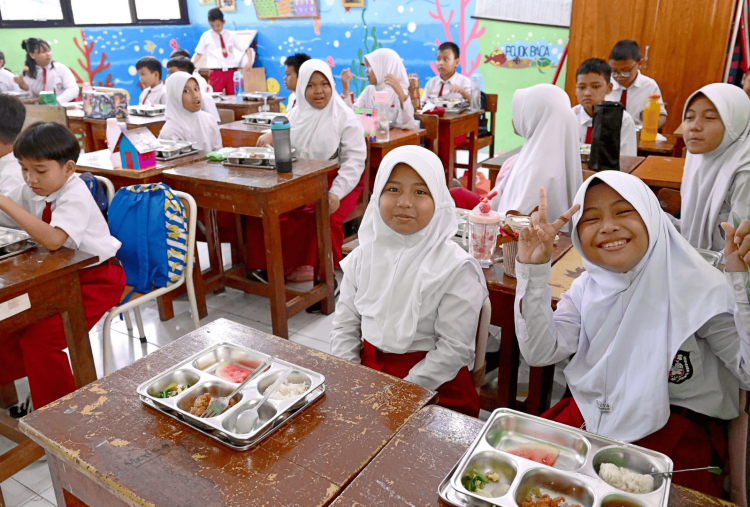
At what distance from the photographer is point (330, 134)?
3.48m

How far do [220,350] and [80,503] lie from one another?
0.43 meters

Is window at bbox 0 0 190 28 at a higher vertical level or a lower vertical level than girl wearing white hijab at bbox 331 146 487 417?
higher

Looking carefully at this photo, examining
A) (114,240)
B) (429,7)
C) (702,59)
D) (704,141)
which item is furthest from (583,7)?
(114,240)

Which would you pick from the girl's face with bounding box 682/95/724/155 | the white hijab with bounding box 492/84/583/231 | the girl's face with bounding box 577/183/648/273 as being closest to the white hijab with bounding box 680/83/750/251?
the girl's face with bounding box 682/95/724/155

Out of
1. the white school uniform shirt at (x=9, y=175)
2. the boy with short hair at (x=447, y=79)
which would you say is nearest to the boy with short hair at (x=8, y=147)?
the white school uniform shirt at (x=9, y=175)

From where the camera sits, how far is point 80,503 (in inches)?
47.1

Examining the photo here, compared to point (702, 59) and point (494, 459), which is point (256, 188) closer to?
point (494, 459)

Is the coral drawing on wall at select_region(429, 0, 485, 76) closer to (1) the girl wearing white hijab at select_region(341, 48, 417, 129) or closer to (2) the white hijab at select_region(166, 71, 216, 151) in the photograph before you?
(1) the girl wearing white hijab at select_region(341, 48, 417, 129)

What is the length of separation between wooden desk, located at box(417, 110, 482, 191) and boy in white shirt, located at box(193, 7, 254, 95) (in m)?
4.30

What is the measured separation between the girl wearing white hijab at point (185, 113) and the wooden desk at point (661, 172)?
8.98 feet

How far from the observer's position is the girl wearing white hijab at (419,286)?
5.08ft

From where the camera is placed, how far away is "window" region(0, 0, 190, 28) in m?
7.22

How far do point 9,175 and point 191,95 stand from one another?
1720mm

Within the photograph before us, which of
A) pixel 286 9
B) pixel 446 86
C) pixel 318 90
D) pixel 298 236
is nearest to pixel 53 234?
pixel 298 236
